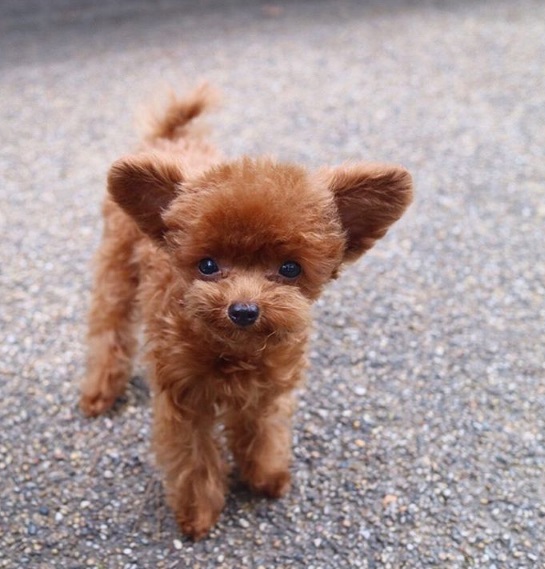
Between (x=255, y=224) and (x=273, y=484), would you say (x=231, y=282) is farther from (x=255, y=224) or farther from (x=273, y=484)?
(x=273, y=484)

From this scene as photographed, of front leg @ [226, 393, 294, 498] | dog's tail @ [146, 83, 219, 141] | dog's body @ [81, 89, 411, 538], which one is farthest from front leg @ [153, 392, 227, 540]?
dog's tail @ [146, 83, 219, 141]

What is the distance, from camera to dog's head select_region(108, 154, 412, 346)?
6.42 feet

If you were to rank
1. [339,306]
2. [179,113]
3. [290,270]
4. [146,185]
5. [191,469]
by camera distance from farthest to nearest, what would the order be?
1. [339,306]
2. [179,113]
3. [191,469]
4. [146,185]
5. [290,270]

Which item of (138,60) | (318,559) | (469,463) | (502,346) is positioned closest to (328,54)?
(138,60)

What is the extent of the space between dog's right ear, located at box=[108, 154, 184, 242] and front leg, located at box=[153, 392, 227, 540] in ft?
2.26

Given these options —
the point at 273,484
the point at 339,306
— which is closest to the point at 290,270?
the point at 273,484

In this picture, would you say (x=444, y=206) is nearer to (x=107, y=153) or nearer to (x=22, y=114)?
(x=107, y=153)

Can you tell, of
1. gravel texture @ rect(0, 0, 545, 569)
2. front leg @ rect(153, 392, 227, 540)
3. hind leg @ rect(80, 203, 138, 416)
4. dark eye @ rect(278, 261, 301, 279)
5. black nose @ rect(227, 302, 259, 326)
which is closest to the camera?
black nose @ rect(227, 302, 259, 326)

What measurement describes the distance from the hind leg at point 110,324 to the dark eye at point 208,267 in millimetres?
968

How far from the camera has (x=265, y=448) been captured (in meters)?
2.70

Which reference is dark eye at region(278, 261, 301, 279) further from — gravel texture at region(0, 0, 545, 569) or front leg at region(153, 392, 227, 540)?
gravel texture at region(0, 0, 545, 569)

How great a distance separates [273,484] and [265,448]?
15 centimetres

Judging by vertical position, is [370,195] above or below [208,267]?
above

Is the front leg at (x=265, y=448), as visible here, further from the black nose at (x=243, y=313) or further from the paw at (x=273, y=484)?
the black nose at (x=243, y=313)
